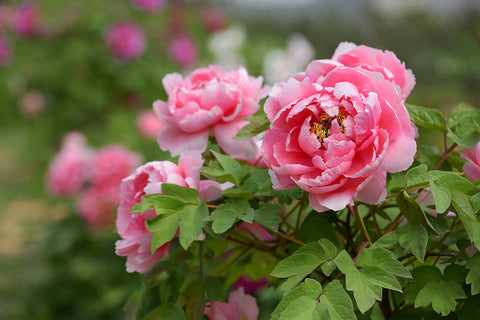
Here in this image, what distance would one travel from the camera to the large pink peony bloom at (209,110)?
2.69ft

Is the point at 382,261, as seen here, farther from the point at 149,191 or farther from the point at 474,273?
the point at 149,191

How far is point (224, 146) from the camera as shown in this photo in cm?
84

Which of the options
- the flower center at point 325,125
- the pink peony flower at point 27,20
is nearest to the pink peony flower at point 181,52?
the pink peony flower at point 27,20

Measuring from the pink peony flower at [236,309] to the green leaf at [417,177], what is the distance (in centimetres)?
30

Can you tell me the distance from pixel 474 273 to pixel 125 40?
343 centimetres

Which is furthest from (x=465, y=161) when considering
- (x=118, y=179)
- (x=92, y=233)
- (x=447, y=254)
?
(x=92, y=233)

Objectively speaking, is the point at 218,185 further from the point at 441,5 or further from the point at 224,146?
the point at 441,5

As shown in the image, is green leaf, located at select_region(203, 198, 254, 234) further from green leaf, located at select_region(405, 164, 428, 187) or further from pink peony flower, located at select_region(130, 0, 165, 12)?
pink peony flower, located at select_region(130, 0, 165, 12)

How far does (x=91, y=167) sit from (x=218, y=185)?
1.49 meters

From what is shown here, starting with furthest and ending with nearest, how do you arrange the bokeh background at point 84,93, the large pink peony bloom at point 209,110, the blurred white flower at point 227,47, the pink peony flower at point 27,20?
the blurred white flower at point 227,47 < the pink peony flower at point 27,20 < the bokeh background at point 84,93 < the large pink peony bloom at point 209,110

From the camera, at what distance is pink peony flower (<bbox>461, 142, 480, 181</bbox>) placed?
702 mm

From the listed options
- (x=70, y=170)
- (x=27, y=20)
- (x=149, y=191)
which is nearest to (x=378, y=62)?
(x=149, y=191)

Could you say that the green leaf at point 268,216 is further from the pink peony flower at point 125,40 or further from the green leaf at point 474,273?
the pink peony flower at point 125,40

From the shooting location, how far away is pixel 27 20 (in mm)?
3811
